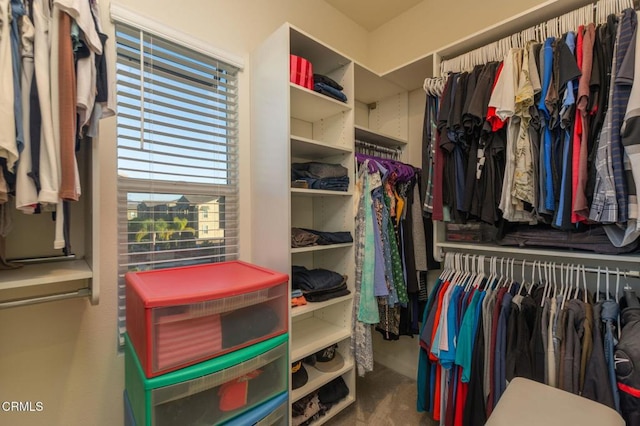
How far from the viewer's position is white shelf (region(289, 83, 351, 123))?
1.61 m

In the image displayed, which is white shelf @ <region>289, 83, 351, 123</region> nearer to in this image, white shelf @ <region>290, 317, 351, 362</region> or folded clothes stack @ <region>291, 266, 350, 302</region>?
folded clothes stack @ <region>291, 266, 350, 302</region>

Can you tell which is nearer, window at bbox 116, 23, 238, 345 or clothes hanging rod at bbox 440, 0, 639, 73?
clothes hanging rod at bbox 440, 0, 639, 73

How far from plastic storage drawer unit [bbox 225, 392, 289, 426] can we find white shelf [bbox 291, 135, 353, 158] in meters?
1.22

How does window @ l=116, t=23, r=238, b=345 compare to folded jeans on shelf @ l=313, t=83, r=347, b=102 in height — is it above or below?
below

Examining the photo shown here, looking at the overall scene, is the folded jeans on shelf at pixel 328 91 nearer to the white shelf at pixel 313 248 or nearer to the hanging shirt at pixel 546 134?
the white shelf at pixel 313 248

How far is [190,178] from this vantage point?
1.60 m

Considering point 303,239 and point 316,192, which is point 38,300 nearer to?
point 303,239

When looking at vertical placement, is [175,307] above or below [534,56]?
below

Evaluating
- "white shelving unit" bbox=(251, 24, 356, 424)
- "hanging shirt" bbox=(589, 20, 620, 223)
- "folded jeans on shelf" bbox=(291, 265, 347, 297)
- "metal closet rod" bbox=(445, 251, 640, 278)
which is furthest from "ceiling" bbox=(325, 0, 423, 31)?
"folded jeans on shelf" bbox=(291, 265, 347, 297)

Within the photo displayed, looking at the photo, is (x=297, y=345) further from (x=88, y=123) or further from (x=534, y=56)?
(x=534, y=56)

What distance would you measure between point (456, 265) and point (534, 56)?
1151 mm

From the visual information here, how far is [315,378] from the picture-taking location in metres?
1.70

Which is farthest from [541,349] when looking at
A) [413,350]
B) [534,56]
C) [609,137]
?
[534,56]

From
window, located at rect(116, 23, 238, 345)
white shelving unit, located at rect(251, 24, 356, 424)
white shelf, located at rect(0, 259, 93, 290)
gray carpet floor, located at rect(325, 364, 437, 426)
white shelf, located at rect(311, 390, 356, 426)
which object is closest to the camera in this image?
white shelf, located at rect(0, 259, 93, 290)
